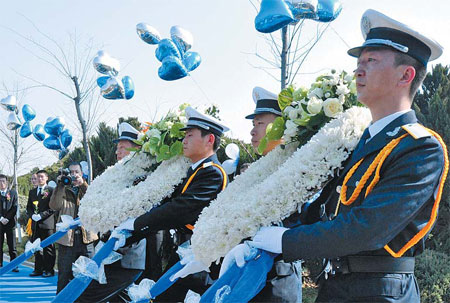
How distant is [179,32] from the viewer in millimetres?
5340

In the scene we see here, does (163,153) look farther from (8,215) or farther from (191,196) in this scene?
(8,215)

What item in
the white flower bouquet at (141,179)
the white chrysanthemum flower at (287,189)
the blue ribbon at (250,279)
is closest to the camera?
the blue ribbon at (250,279)

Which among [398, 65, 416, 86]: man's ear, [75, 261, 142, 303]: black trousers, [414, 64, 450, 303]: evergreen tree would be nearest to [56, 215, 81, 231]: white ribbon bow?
[75, 261, 142, 303]: black trousers

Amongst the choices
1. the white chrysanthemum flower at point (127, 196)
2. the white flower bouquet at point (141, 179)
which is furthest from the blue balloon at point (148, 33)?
the white chrysanthemum flower at point (127, 196)

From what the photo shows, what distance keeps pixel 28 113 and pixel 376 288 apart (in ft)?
33.1

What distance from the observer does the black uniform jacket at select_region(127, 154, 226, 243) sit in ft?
11.8

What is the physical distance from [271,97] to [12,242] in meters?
8.05

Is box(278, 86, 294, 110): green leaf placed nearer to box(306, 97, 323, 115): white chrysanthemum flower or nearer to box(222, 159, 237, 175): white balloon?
box(306, 97, 323, 115): white chrysanthemum flower

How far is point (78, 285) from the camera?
3.64 m

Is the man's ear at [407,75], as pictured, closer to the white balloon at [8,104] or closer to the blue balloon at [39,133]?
the blue balloon at [39,133]

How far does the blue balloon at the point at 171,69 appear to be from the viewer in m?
4.95

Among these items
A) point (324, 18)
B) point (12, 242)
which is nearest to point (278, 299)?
point (324, 18)

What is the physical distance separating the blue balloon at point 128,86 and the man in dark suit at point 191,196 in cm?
280

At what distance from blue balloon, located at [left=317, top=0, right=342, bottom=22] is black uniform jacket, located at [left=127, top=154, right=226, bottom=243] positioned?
1765 millimetres
